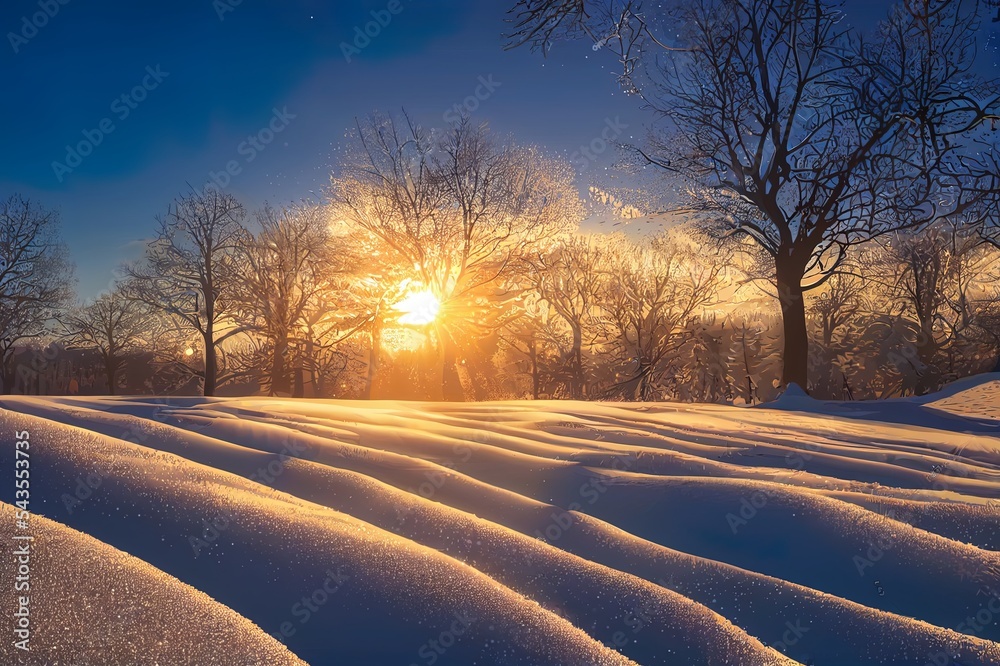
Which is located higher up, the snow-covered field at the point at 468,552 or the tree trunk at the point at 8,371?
the tree trunk at the point at 8,371

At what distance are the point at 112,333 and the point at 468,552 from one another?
27903 millimetres

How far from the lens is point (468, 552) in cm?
155

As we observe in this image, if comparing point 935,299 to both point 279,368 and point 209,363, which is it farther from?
point 209,363

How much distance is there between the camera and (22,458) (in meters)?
1.76

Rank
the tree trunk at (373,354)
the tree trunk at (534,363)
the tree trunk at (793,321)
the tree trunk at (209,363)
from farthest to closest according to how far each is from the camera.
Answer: the tree trunk at (534,363) < the tree trunk at (209,363) < the tree trunk at (373,354) < the tree trunk at (793,321)

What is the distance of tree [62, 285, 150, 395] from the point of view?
2408 cm

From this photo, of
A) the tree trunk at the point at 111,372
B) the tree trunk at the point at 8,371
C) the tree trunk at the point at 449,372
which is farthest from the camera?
the tree trunk at the point at 111,372

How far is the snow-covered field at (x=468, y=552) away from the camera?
1.14 meters

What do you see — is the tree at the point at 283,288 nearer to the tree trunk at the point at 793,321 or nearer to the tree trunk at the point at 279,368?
the tree trunk at the point at 279,368

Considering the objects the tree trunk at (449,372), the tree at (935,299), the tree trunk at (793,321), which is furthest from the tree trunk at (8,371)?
the tree at (935,299)

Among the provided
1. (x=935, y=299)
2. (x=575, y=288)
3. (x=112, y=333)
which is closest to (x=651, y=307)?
(x=575, y=288)

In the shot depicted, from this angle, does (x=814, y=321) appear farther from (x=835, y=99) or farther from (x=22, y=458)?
(x=22, y=458)

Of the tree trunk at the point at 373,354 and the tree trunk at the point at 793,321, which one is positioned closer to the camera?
the tree trunk at the point at 793,321

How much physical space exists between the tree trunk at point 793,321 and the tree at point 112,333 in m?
22.8
